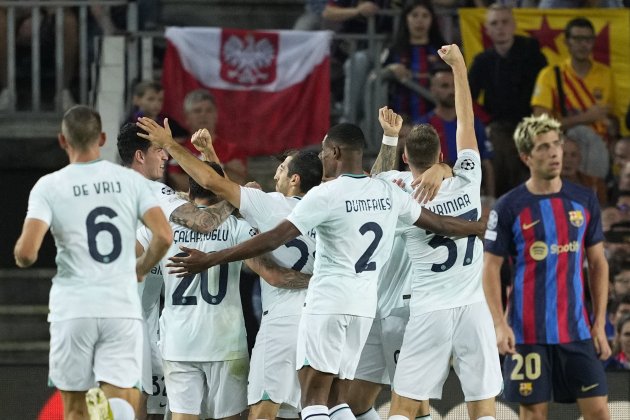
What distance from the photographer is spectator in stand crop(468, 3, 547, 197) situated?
13.3 meters

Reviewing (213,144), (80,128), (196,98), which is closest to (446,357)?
(80,128)

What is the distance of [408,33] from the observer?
43.7 ft

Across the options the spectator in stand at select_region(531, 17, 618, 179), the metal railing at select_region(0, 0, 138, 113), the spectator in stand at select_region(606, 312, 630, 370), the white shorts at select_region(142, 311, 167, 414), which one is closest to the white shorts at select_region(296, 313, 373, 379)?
the white shorts at select_region(142, 311, 167, 414)

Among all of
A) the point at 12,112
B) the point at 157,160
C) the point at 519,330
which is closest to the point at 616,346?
the point at 519,330

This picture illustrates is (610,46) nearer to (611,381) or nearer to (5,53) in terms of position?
(611,381)

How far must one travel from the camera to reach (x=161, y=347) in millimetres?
9016

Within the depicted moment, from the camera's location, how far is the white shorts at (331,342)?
8.33 meters

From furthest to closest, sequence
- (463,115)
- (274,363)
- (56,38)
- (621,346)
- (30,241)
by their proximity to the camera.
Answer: (56,38) < (621,346) < (463,115) < (274,363) < (30,241)

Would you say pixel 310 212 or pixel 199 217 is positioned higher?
pixel 310 212

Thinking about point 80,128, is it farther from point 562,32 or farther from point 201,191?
point 562,32

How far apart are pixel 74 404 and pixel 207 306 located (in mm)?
1244

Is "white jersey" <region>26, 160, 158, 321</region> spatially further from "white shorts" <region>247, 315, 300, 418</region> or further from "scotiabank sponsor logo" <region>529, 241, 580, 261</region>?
"scotiabank sponsor logo" <region>529, 241, 580, 261</region>

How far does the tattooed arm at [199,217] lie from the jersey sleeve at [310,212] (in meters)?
0.63

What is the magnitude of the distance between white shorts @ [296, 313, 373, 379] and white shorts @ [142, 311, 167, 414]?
3.57 feet
